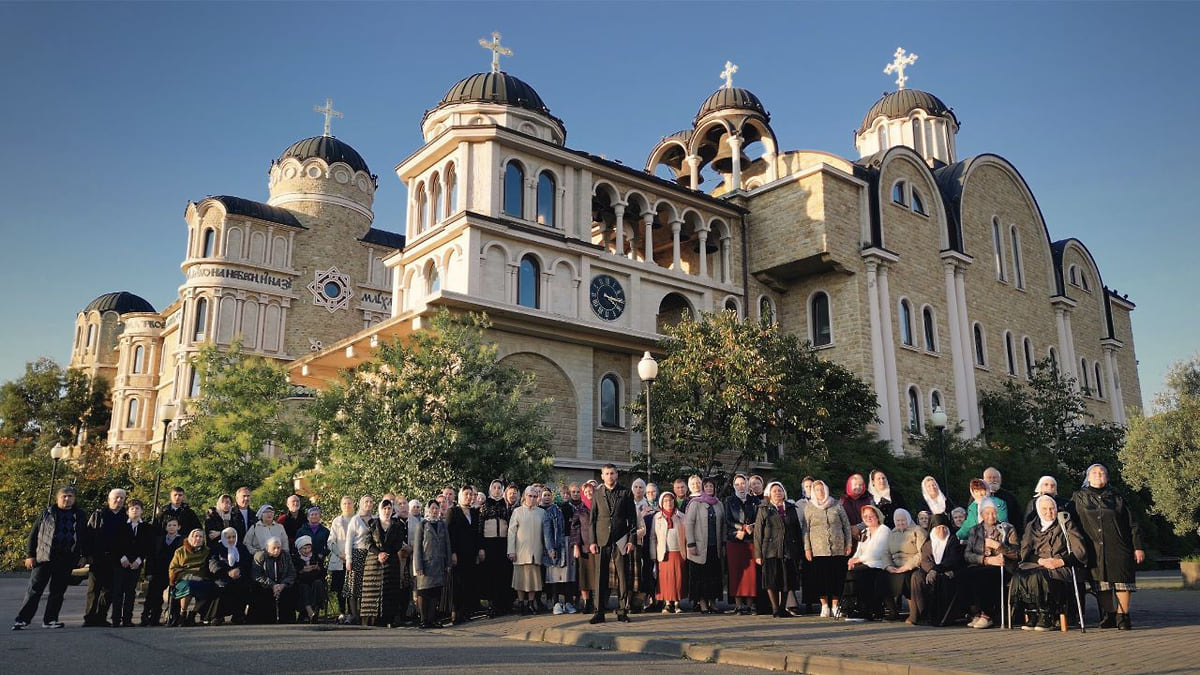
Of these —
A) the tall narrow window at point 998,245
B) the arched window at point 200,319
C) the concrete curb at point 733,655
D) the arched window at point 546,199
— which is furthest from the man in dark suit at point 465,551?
the arched window at point 200,319

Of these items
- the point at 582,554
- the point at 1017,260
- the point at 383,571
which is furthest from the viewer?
the point at 1017,260

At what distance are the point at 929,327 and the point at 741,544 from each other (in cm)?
2236

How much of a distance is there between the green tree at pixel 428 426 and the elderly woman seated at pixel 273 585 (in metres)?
4.85

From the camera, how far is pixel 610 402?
25.9 meters

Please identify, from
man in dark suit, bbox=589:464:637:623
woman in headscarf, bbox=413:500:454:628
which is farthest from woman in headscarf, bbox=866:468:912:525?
woman in headscarf, bbox=413:500:454:628

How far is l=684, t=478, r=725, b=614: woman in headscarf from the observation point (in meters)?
11.9

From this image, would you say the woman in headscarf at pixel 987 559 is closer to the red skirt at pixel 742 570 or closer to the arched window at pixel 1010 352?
the red skirt at pixel 742 570

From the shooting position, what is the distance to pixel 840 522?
11344 mm

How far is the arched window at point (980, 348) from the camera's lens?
33469 mm

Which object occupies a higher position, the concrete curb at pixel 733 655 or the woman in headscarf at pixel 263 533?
the woman in headscarf at pixel 263 533

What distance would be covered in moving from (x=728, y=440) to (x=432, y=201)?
11.6 meters

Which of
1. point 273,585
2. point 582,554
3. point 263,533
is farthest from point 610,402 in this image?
point 273,585

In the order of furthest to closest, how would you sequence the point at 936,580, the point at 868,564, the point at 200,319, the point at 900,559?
the point at 200,319 < the point at 868,564 < the point at 900,559 < the point at 936,580

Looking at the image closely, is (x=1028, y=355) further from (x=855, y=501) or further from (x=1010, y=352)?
(x=855, y=501)
